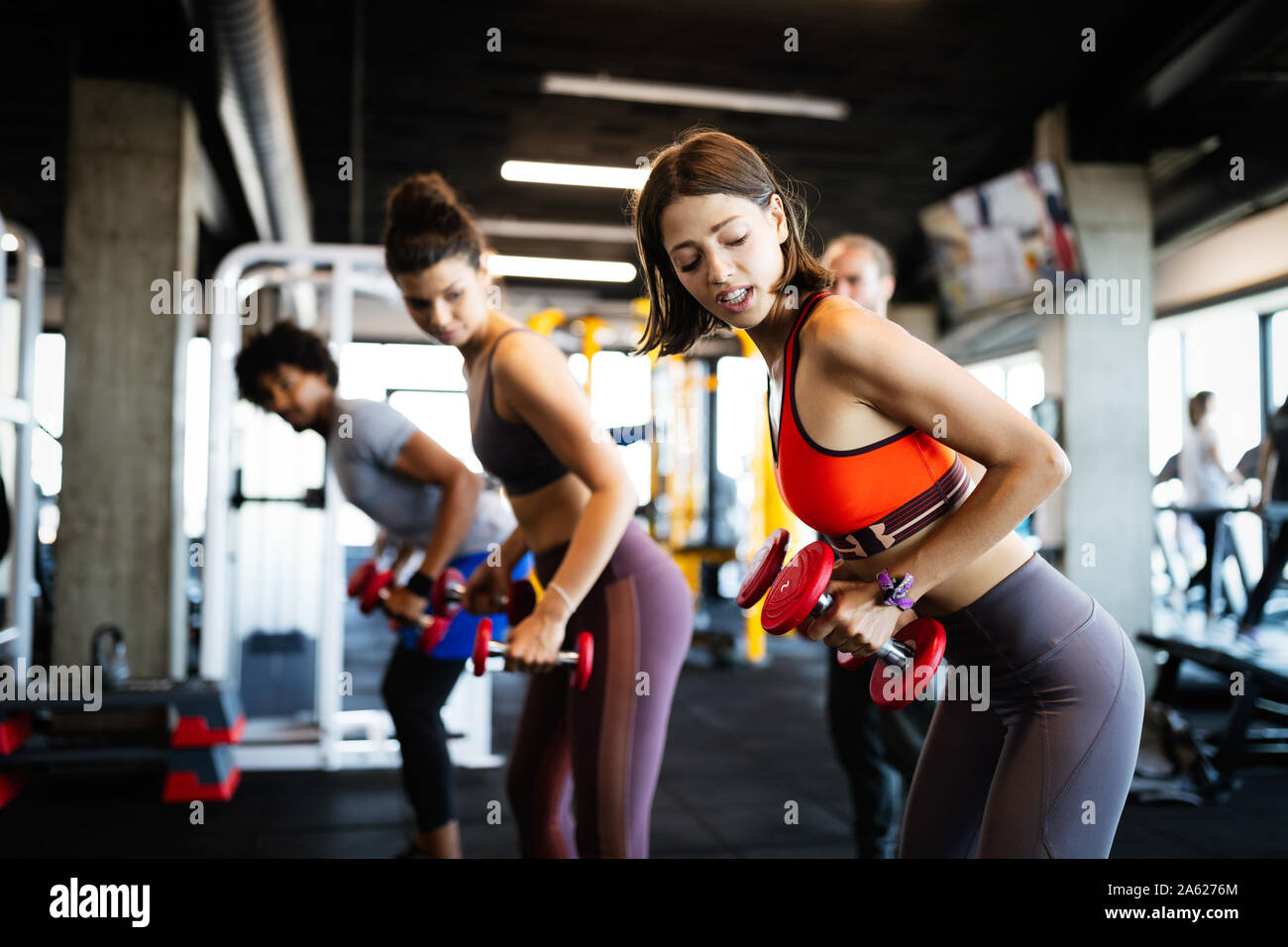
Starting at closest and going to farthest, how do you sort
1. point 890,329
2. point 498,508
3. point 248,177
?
point 890,329
point 498,508
point 248,177

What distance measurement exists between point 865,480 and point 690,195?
38 cm

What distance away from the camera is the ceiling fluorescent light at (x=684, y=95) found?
17.7 ft

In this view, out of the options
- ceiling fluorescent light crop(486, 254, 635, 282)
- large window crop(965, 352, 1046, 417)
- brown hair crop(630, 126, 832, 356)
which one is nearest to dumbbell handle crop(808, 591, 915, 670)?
brown hair crop(630, 126, 832, 356)

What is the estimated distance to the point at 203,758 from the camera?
10.5ft

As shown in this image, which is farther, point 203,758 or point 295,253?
point 295,253

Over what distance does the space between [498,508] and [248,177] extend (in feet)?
13.3

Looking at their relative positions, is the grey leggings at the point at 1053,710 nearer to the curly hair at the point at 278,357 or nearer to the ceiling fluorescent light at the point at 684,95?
the curly hair at the point at 278,357

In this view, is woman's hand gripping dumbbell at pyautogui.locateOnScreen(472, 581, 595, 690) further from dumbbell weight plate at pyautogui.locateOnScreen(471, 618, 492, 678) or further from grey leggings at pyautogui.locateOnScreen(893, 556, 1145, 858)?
grey leggings at pyautogui.locateOnScreen(893, 556, 1145, 858)

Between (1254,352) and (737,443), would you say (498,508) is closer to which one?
(737,443)

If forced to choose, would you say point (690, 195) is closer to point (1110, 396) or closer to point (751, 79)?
point (751, 79)

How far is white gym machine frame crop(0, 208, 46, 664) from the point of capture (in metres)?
3.53

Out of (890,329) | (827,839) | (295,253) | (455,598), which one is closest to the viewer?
(890,329)

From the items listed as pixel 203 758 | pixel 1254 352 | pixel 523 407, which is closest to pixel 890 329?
pixel 523 407

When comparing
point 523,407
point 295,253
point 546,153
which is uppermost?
point 546,153
